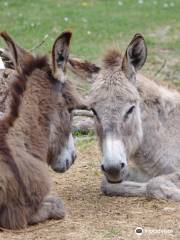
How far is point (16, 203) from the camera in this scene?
22.0ft

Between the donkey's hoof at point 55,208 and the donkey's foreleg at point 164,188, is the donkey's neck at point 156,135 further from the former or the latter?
the donkey's hoof at point 55,208

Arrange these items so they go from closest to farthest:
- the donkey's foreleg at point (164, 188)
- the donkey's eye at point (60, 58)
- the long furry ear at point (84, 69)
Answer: the donkey's eye at point (60, 58), the donkey's foreleg at point (164, 188), the long furry ear at point (84, 69)

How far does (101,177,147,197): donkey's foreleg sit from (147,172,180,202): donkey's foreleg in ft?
0.40

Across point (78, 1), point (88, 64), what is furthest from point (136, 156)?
point (78, 1)

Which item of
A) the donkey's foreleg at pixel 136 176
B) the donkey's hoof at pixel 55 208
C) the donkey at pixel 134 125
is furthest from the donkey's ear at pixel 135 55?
the donkey's hoof at pixel 55 208

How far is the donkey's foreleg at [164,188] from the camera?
7.70m

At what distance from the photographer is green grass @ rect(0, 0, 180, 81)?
15.9 m

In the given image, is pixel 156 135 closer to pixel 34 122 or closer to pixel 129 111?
pixel 129 111

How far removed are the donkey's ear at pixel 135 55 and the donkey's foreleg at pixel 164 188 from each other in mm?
992

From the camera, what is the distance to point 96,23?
731 inches

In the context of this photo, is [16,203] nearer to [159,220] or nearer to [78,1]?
[159,220]

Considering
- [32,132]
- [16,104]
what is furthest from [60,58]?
[32,132]

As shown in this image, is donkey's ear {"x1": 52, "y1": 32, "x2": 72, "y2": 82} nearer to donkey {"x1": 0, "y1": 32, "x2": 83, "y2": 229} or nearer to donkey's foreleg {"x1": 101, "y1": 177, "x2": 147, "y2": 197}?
donkey {"x1": 0, "y1": 32, "x2": 83, "y2": 229}

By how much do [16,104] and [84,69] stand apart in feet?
3.94
